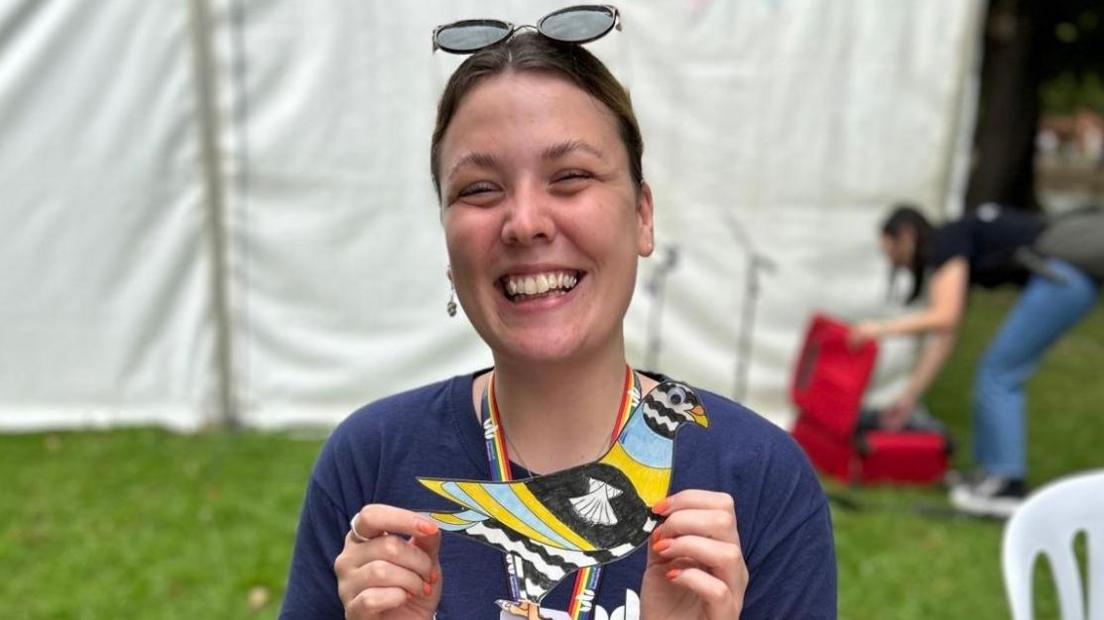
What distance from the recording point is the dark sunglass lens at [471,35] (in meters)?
1.17

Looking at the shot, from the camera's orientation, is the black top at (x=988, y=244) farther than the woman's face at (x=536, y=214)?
Yes

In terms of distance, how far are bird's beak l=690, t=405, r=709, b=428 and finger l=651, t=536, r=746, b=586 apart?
0.20 m

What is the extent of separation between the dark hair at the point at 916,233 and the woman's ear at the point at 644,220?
3406 millimetres

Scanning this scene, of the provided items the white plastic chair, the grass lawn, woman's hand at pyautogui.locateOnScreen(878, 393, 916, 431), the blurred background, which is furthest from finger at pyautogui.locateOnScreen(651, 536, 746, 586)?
woman's hand at pyautogui.locateOnScreen(878, 393, 916, 431)

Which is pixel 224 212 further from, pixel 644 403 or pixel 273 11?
pixel 644 403

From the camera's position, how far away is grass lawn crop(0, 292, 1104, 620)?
11.2 ft

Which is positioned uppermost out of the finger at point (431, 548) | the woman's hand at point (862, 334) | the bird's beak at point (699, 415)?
the bird's beak at point (699, 415)

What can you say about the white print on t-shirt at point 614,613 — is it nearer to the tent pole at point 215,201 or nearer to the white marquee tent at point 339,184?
the white marquee tent at point 339,184

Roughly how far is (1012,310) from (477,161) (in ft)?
13.1

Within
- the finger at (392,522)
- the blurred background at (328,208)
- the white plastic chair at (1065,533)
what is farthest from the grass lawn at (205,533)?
the finger at (392,522)

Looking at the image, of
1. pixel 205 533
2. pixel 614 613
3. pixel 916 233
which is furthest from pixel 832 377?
pixel 614 613

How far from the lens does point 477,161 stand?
3.64 ft

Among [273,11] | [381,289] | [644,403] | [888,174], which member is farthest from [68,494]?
[888,174]

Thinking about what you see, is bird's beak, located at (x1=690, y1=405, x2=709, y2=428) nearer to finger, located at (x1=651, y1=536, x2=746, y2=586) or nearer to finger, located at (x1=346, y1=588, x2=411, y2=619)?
finger, located at (x1=651, y1=536, x2=746, y2=586)
